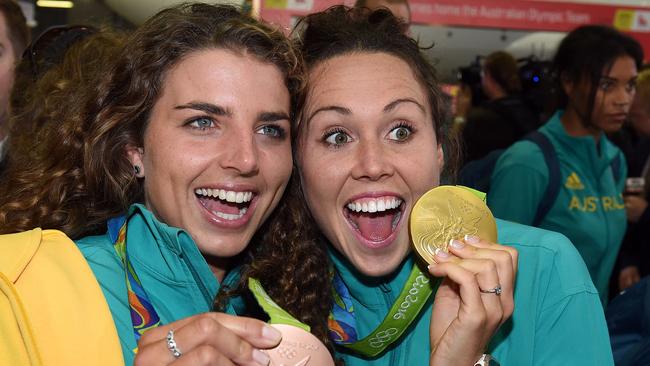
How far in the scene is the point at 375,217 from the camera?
93.0 inches

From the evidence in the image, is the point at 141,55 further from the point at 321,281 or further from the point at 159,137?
the point at 321,281

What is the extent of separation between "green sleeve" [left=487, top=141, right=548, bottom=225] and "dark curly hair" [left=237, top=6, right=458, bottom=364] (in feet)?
3.65

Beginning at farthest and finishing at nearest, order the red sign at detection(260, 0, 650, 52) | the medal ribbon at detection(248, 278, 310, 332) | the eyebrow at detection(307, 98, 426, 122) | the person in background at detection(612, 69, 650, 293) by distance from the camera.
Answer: the red sign at detection(260, 0, 650, 52), the person in background at detection(612, 69, 650, 293), the eyebrow at detection(307, 98, 426, 122), the medal ribbon at detection(248, 278, 310, 332)

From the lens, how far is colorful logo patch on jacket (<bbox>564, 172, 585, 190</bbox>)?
3736 millimetres

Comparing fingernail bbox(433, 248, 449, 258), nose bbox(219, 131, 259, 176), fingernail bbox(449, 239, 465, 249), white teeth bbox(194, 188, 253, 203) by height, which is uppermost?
nose bbox(219, 131, 259, 176)

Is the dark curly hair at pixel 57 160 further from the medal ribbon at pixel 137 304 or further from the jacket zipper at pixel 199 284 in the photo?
the jacket zipper at pixel 199 284

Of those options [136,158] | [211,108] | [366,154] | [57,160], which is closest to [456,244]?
[366,154]

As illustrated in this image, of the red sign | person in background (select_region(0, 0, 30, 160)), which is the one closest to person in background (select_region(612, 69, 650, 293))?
the red sign

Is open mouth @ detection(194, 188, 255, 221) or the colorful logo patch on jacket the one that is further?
the colorful logo patch on jacket

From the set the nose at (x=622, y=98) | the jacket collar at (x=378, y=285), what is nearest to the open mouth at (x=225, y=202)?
the jacket collar at (x=378, y=285)

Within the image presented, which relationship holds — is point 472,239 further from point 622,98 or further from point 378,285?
point 622,98

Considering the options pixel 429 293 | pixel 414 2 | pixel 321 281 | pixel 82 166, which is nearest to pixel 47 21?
pixel 414 2

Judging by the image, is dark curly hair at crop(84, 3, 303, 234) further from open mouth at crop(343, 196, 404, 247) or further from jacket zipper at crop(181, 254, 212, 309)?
open mouth at crop(343, 196, 404, 247)

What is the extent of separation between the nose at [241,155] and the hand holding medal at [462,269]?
471 mm
